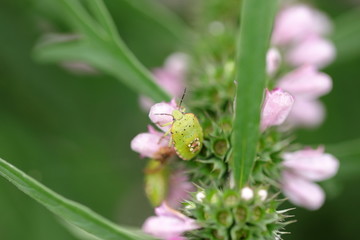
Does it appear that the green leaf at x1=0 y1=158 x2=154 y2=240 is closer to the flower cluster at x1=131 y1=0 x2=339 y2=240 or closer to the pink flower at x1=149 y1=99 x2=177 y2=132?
the flower cluster at x1=131 y1=0 x2=339 y2=240

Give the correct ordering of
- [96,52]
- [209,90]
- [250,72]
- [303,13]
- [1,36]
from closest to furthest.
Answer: [250,72] < [209,90] < [96,52] < [303,13] < [1,36]

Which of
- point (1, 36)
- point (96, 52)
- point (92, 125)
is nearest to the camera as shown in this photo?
point (96, 52)

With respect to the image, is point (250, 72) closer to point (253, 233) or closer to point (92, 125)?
point (253, 233)

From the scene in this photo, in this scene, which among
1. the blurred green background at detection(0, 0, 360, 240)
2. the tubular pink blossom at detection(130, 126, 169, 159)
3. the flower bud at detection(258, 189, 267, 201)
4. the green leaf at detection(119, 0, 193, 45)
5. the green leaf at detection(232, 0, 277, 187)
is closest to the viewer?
the green leaf at detection(232, 0, 277, 187)

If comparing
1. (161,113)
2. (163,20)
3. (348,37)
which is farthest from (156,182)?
(348,37)

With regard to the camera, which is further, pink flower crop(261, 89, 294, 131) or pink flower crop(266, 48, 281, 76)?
pink flower crop(266, 48, 281, 76)

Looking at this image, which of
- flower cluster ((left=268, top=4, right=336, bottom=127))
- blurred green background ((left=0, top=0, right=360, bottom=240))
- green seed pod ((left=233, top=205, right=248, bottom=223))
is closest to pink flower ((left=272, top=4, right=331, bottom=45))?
flower cluster ((left=268, top=4, right=336, bottom=127))

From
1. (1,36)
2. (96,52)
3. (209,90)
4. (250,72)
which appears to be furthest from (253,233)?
(1,36)
